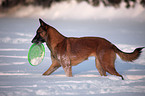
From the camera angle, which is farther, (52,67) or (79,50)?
(52,67)

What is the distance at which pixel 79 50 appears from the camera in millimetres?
6578

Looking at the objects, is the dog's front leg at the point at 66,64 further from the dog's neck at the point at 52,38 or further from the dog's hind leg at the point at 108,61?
the dog's hind leg at the point at 108,61

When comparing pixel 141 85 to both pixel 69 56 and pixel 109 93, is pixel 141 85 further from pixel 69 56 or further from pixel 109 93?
pixel 69 56

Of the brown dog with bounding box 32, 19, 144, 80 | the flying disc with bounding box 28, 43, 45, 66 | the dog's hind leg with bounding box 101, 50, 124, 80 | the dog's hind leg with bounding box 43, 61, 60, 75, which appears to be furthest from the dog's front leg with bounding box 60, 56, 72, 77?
the flying disc with bounding box 28, 43, 45, 66

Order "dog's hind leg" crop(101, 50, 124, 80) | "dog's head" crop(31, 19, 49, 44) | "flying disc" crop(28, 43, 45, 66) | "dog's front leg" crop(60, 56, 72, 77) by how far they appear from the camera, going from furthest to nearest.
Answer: "flying disc" crop(28, 43, 45, 66) < "dog's head" crop(31, 19, 49, 44) < "dog's front leg" crop(60, 56, 72, 77) < "dog's hind leg" crop(101, 50, 124, 80)

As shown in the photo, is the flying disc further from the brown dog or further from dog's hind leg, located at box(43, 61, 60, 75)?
dog's hind leg, located at box(43, 61, 60, 75)

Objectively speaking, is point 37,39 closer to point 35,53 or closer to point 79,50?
point 35,53

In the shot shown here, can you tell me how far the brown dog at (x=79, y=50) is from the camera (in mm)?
6410

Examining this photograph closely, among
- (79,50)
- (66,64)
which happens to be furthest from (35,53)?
(79,50)

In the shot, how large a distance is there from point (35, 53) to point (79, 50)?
1468mm

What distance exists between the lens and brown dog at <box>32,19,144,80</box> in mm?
6410

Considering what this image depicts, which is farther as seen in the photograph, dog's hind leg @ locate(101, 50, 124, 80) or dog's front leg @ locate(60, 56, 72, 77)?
dog's front leg @ locate(60, 56, 72, 77)

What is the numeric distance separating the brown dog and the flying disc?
0.37 metres

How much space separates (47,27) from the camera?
6789 mm
